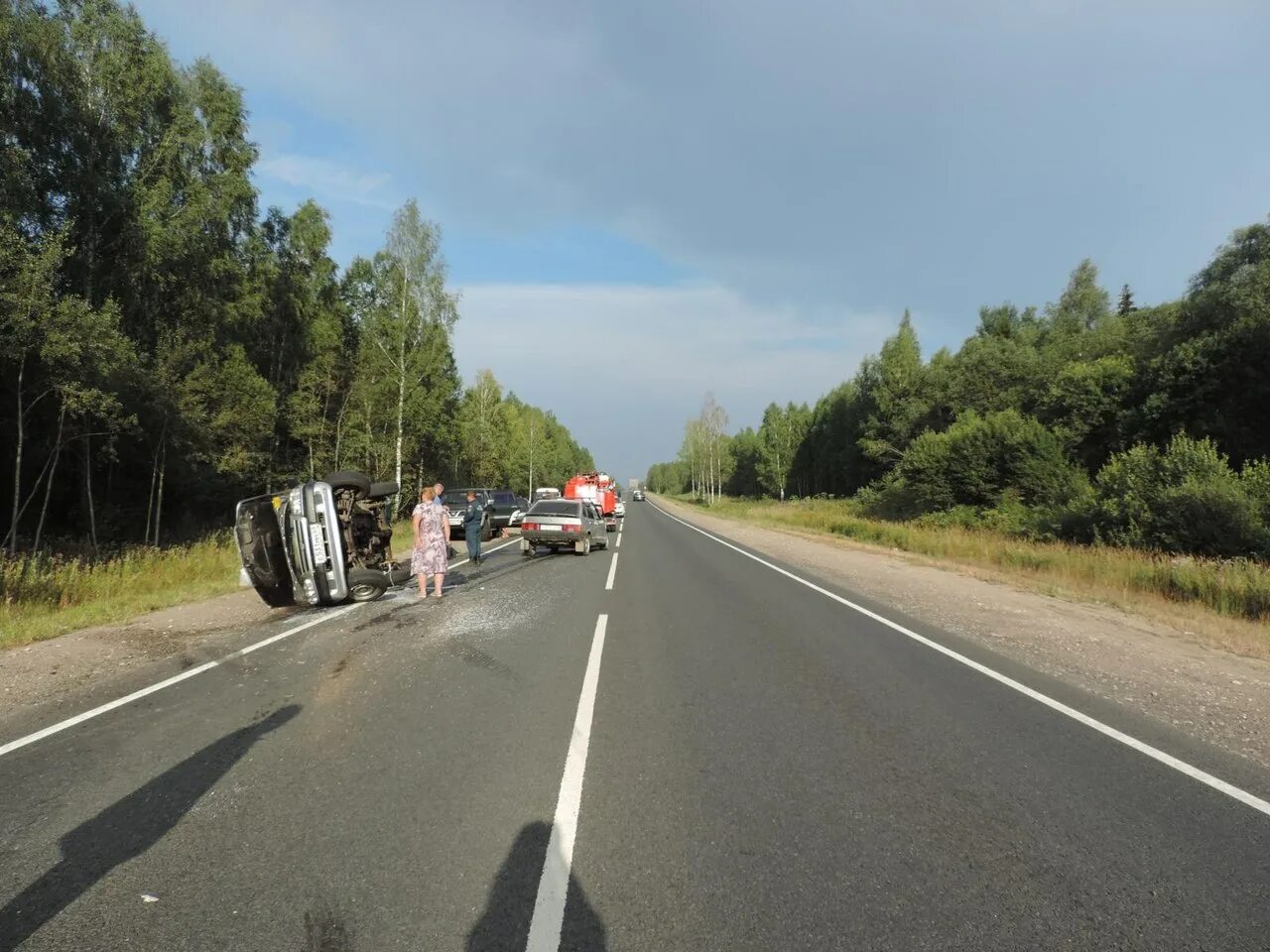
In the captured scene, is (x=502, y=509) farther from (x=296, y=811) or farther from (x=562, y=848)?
(x=562, y=848)

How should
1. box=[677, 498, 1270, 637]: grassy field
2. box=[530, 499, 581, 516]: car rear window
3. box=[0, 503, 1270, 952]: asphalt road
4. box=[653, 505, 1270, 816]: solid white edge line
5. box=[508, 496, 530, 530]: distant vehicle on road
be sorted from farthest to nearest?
1. box=[508, 496, 530, 530]: distant vehicle on road
2. box=[530, 499, 581, 516]: car rear window
3. box=[677, 498, 1270, 637]: grassy field
4. box=[653, 505, 1270, 816]: solid white edge line
5. box=[0, 503, 1270, 952]: asphalt road

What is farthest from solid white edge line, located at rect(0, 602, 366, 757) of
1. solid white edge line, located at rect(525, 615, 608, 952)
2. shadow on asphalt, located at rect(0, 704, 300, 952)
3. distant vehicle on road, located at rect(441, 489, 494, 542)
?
distant vehicle on road, located at rect(441, 489, 494, 542)

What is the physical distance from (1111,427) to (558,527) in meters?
31.9

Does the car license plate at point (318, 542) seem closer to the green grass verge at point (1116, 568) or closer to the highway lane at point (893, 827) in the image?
the highway lane at point (893, 827)

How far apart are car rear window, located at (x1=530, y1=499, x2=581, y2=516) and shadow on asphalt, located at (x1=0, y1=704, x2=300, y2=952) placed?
16.1m

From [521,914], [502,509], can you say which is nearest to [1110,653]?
[521,914]

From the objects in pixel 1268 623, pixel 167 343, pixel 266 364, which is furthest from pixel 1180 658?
pixel 266 364

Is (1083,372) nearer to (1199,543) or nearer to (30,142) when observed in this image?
(1199,543)

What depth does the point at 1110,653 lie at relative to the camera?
852 centimetres

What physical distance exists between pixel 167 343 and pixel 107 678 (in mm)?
19512

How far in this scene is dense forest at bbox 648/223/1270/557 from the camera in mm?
21359

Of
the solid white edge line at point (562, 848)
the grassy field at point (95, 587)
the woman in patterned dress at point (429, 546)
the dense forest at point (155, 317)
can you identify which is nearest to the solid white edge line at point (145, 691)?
the woman in patterned dress at point (429, 546)

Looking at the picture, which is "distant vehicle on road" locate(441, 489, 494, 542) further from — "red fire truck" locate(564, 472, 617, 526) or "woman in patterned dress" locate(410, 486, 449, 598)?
"woman in patterned dress" locate(410, 486, 449, 598)

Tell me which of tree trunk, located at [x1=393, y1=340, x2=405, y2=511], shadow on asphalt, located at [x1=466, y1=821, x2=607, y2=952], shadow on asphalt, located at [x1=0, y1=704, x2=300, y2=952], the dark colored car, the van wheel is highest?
tree trunk, located at [x1=393, y1=340, x2=405, y2=511]
